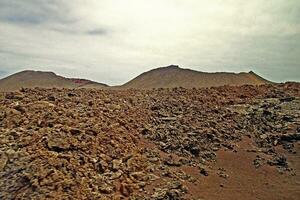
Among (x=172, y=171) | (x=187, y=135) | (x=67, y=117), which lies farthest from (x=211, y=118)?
(x=67, y=117)

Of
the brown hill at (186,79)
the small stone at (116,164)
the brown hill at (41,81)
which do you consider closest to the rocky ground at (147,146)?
the small stone at (116,164)

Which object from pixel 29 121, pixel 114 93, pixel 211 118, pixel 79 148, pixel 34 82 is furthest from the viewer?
pixel 34 82

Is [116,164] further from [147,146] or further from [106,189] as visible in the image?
[147,146]

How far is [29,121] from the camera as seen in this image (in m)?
10.3

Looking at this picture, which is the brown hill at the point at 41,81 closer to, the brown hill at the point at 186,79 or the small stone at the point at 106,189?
the brown hill at the point at 186,79

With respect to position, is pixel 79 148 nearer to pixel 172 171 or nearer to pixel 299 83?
pixel 172 171

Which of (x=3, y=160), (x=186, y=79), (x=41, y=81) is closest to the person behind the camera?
(x=3, y=160)

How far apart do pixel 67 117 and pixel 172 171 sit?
3.41 meters

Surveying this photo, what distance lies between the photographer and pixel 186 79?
31703mm

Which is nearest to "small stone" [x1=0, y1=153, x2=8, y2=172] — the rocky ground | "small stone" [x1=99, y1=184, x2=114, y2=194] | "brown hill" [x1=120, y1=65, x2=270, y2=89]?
the rocky ground

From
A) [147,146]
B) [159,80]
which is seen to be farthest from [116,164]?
[159,80]

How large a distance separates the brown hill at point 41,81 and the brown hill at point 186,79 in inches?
198

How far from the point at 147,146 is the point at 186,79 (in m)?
21.8

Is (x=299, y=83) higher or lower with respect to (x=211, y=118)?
higher
